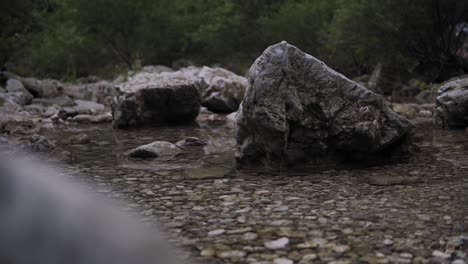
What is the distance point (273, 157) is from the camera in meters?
5.71

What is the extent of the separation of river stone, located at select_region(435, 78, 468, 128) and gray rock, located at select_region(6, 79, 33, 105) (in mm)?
11258

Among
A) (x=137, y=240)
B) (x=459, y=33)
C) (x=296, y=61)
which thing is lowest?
(x=137, y=240)

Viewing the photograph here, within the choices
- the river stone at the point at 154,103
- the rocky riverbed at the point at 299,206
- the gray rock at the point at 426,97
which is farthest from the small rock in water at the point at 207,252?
the gray rock at the point at 426,97

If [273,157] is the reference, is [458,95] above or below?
above

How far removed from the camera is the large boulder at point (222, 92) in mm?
13188

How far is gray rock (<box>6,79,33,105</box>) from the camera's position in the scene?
48.6 ft

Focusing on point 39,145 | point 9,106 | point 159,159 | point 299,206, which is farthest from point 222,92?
point 299,206

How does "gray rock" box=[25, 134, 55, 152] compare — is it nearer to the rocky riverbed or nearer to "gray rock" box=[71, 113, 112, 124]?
the rocky riverbed

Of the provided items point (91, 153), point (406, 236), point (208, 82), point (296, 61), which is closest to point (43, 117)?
point (208, 82)

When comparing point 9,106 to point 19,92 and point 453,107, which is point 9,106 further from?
point 453,107

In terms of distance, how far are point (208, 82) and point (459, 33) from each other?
8.24m

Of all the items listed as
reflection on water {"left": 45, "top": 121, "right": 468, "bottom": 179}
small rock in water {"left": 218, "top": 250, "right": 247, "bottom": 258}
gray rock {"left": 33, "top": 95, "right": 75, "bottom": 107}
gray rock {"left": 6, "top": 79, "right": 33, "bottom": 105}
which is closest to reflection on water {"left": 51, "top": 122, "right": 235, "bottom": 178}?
reflection on water {"left": 45, "top": 121, "right": 468, "bottom": 179}

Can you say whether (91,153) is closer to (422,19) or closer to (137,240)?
(137,240)

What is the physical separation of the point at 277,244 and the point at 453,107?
254 inches
